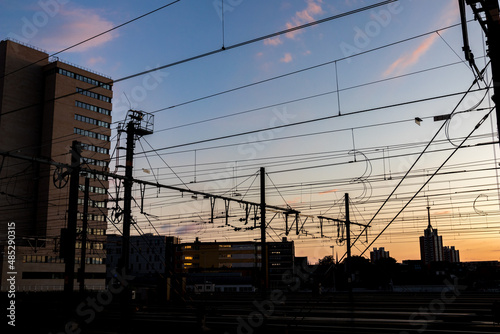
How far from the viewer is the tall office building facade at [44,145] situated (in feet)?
245

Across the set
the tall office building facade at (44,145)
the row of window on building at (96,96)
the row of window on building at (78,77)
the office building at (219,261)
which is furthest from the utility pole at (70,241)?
the office building at (219,261)

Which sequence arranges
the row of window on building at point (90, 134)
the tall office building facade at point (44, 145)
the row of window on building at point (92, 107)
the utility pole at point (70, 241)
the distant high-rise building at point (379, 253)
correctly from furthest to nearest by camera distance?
the distant high-rise building at point (379, 253) → the row of window on building at point (92, 107) → the row of window on building at point (90, 134) → the tall office building facade at point (44, 145) → the utility pole at point (70, 241)

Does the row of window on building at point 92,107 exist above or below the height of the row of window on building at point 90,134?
above

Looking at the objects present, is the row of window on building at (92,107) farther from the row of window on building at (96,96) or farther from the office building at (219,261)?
the office building at (219,261)

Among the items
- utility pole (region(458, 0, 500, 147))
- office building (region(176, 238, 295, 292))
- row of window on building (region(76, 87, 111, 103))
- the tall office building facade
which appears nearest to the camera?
utility pole (region(458, 0, 500, 147))

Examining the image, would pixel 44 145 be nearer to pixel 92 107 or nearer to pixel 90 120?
pixel 90 120

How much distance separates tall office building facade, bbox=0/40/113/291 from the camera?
7481 cm

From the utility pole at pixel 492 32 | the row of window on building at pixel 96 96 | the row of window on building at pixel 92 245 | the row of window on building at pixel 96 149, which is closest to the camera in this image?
the utility pole at pixel 492 32

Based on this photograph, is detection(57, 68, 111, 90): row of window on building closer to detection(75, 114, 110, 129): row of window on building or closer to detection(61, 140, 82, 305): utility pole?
detection(75, 114, 110, 129): row of window on building

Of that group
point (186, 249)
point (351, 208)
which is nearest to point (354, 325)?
point (351, 208)

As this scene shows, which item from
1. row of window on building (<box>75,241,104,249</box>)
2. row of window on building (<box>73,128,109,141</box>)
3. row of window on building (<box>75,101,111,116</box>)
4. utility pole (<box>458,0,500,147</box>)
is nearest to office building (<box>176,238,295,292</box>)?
row of window on building (<box>75,241,104,249</box>)

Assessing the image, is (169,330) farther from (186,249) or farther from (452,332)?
(186,249)

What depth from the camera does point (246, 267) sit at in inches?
4877

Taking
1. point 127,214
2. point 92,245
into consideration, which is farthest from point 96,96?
point 127,214
